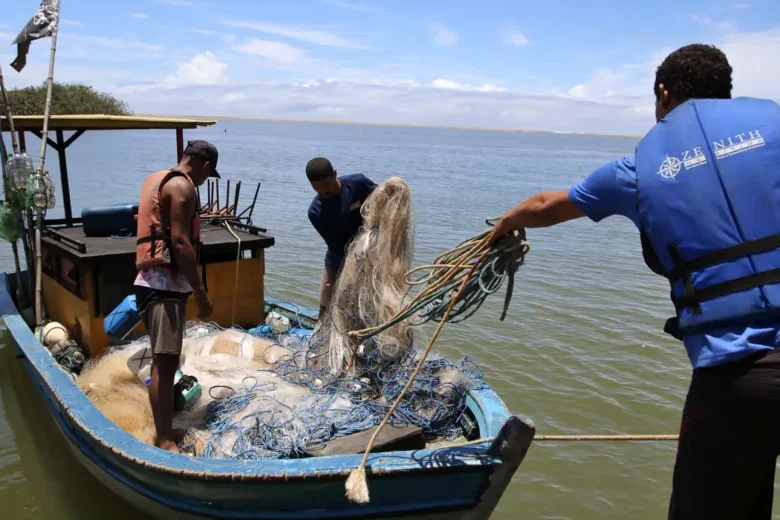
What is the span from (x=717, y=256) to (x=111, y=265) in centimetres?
456

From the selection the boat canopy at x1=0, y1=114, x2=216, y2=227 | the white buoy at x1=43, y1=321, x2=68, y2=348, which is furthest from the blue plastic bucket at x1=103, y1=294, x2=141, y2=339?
the boat canopy at x1=0, y1=114, x2=216, y2=227

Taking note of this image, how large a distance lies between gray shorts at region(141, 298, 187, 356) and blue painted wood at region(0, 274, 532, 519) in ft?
1.92

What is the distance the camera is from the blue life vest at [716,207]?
2.14m

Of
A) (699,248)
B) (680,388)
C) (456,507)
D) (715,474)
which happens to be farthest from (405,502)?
(680,388)

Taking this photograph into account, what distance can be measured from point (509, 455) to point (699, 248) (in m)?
1.54

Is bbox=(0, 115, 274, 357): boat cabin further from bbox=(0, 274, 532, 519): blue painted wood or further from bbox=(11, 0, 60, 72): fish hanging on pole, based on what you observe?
bbox=(0, 274, 532, 519): blue painted wood

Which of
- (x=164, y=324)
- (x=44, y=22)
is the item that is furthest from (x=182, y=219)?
(x=44, y=22)

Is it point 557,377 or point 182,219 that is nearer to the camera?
point 182,219

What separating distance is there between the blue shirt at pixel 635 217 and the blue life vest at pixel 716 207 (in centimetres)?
4

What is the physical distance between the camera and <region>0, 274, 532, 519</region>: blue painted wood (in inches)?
130

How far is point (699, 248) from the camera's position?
2.21 m

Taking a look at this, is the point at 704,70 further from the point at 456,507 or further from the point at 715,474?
the point at 456,507

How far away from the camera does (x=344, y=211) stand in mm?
5262

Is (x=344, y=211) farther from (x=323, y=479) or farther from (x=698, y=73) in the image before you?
(x=698, y=73)
